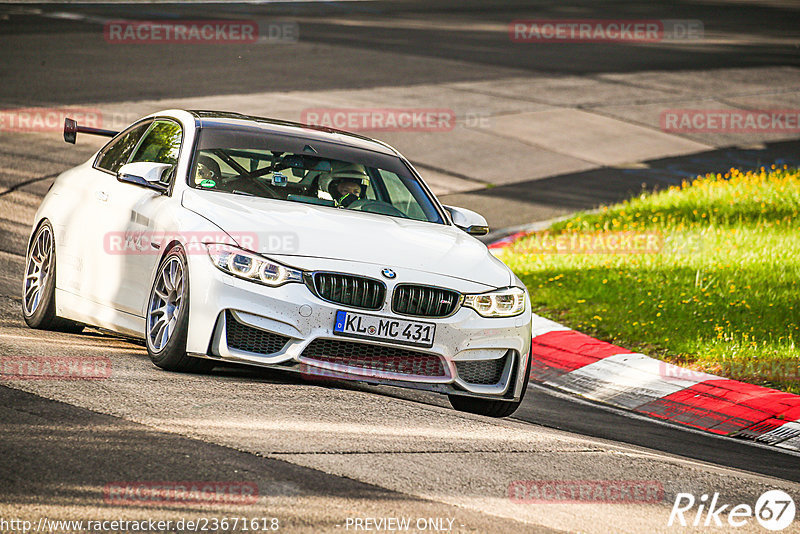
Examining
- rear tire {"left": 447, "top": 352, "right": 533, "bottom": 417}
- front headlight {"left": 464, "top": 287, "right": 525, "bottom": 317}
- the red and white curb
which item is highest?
front headlight {"left": 464, "top": 287, "right": 525, "bottom": 317}

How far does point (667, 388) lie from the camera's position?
897cm

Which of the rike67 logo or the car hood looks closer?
the rike67 logo

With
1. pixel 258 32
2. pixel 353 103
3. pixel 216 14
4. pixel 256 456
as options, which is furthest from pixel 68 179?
pixel 216 14

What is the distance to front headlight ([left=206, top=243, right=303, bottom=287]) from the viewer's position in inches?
260

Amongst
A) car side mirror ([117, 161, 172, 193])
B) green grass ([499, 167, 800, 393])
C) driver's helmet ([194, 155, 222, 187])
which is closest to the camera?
car side mirror ([117, 161, 172, 193])

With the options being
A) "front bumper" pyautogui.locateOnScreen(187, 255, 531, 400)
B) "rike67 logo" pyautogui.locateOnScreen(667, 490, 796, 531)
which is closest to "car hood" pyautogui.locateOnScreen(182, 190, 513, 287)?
"front bumper" pyautogui.locateOnScreen(187, 255, 531, 400)

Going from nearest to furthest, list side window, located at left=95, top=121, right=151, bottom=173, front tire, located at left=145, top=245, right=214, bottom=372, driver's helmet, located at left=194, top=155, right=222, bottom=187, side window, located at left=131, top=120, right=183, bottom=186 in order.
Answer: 1. front tire, located at left=145, top=245, right=214, bottom=372
2. driver's helmet, located at left=194, top=155, right=222, bottom=187
3. side window, located at left=131, top=120, right=183, bottom=186
4. side window, located at left=95, top=121, right=151, bottom=173

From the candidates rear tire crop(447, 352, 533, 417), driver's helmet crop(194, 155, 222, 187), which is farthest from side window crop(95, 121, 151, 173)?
rear tire crop(447, 352, 533, 417)

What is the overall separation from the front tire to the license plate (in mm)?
795

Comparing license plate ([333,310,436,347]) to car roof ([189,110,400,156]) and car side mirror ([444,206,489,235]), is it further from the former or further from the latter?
car roof ([189,110,400,156])

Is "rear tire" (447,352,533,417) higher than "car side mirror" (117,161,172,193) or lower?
lower

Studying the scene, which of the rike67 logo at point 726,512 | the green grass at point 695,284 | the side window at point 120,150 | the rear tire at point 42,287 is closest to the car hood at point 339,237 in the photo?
the side window at point 120,150

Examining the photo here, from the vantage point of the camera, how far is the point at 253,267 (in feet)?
21.7

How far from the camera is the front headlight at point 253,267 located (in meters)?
6.59
